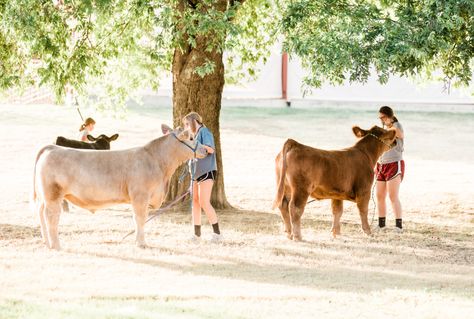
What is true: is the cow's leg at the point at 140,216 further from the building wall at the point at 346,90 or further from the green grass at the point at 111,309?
the building wall at the point at 346,90

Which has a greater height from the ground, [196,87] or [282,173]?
[196,87]

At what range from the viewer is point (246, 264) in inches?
457

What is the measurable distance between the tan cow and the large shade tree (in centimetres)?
197

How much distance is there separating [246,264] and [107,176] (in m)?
2.27

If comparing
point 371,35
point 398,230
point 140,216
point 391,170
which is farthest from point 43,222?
point 398,230

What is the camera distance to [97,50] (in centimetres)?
1700

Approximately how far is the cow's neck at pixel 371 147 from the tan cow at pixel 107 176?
270cm

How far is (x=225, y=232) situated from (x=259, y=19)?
6359 mm

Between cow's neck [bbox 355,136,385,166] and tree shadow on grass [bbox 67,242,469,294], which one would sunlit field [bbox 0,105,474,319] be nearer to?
tree shadow on grass [bbox 67,242,469,294]

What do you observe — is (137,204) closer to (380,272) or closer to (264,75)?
(380,272)

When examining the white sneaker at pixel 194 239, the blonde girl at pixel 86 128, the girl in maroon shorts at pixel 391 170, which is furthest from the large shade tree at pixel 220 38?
the white sneaker at pixel 194 239

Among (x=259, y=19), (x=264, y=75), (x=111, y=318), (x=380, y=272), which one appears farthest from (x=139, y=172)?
(x=264, y=75)

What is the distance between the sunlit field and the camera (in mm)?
9086

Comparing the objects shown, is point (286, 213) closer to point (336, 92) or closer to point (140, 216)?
point (140, 216)
